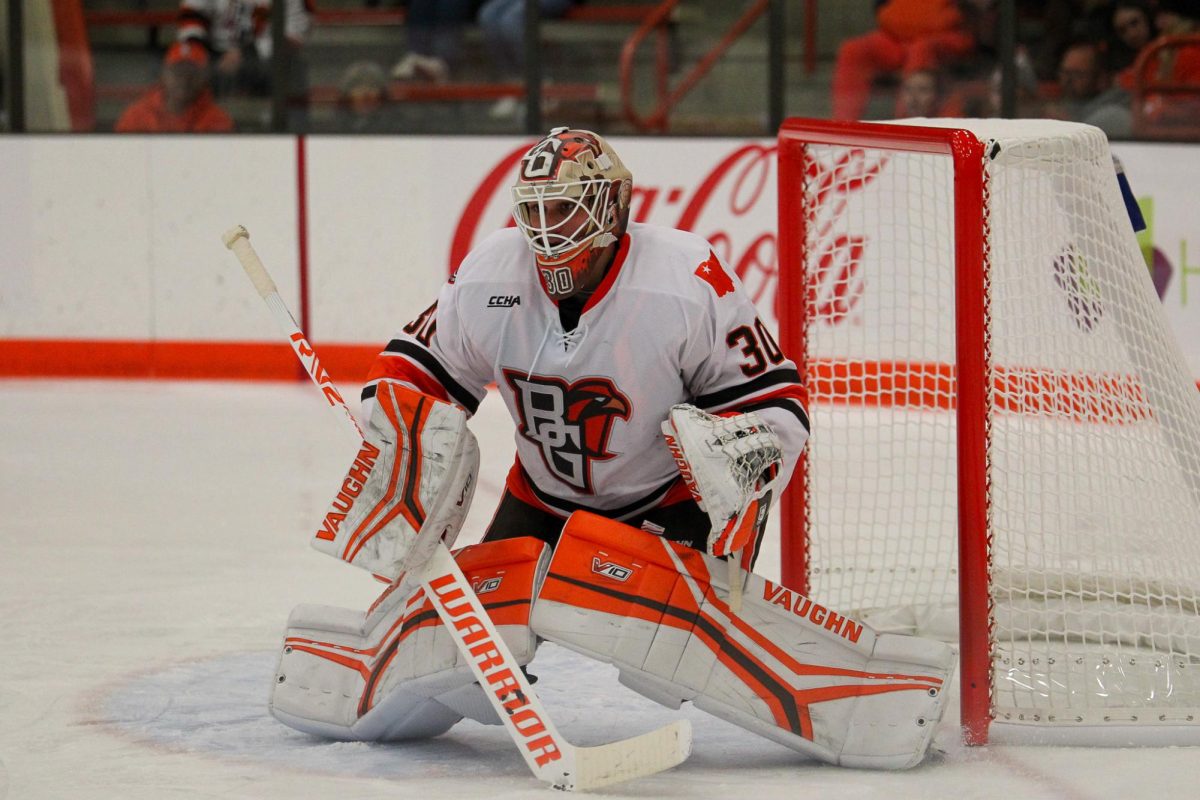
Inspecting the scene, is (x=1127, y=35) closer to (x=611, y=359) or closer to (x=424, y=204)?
(x=424, y=204)

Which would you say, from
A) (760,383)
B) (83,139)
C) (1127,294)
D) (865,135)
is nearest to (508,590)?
(760,383)

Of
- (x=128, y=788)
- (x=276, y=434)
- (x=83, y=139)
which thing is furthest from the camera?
(x=83, y=139)

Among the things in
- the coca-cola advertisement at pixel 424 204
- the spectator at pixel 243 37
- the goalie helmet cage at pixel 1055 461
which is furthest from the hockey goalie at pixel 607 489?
the spectator at pixel 243 37

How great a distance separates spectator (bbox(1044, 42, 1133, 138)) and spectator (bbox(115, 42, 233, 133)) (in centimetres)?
304

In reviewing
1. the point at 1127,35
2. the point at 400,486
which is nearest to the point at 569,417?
the point at 400,486

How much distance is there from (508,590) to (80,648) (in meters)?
1.14

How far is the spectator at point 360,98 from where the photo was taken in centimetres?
669

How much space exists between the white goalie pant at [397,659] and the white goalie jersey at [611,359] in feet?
0.65

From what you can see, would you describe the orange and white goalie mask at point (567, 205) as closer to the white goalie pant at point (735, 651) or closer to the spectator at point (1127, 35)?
the white goalie pant at point (735, 651)

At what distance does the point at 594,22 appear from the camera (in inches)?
257

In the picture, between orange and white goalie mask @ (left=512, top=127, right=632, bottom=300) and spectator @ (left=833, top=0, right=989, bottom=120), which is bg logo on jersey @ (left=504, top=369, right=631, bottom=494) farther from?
spectator @ (left=833, top=0, right=989, bottom=120)

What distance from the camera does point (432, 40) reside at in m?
6.68

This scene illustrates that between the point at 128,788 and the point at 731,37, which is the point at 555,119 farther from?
the point at 128,788

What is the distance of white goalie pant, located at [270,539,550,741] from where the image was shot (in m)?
2.68
